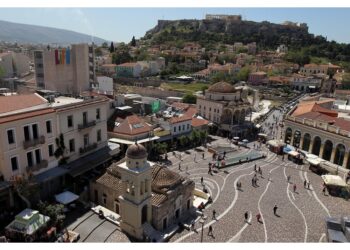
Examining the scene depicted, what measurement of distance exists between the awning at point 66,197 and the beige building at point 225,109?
33644 millimetres

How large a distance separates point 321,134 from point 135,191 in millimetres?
31026

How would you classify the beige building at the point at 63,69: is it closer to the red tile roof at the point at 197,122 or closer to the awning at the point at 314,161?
the red tile roof at the point at 197,122

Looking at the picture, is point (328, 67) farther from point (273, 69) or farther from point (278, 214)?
point (278, 214)

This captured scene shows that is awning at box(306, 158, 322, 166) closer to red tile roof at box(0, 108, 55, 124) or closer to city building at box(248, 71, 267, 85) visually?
red tile roof at box(0, 108, 55, 124)

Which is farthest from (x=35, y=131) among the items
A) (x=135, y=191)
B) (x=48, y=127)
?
(x=135, y=191)

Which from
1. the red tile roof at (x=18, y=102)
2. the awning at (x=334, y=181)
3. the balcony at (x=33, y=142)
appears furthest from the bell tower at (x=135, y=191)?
the awning at (x=334, y=181)

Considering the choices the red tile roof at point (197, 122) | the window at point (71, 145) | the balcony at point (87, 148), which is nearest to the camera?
the window at point (71, 145)

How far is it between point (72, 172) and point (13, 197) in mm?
4961

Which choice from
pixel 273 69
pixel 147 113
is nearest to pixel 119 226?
pixel 147 113

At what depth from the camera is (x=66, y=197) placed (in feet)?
81.0

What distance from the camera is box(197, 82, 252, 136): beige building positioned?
5438 centimetres

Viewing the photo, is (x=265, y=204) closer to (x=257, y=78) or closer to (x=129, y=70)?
(x=257, y=78)

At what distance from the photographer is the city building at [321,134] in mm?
39572

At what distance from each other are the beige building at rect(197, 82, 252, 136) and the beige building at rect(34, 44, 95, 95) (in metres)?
26.5
